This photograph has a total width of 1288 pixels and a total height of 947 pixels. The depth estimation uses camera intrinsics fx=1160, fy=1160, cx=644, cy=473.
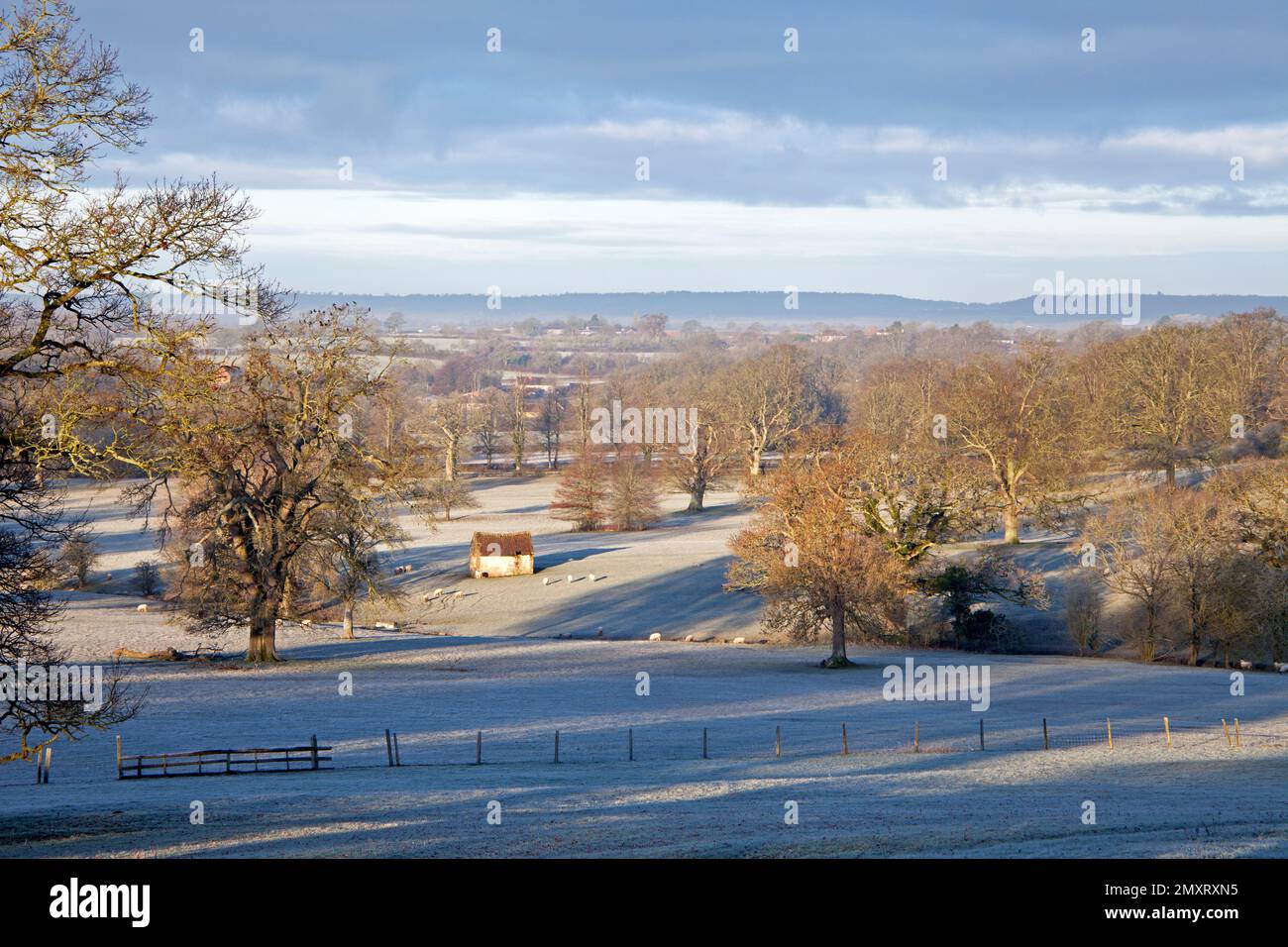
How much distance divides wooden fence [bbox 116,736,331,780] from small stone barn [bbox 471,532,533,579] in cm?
4472

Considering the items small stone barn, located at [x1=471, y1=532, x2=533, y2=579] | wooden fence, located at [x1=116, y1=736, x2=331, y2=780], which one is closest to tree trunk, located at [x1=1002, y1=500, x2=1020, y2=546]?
small stone barn, located at [x1=471, y1=532, x2=533, y2=579]

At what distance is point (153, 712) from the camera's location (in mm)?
31219

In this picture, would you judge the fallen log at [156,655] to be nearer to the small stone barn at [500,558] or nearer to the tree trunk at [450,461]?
Result: the small stone barn at [500,558]

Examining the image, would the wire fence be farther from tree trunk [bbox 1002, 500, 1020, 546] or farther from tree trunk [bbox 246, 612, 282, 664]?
tree trunk [bbox 1002, 500, 1020, 546]

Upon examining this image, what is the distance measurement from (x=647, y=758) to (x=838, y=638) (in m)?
19.2

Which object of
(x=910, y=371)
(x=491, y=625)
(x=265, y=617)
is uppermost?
(x=910, y=371)

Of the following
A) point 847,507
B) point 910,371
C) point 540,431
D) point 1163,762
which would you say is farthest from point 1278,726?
point 540,431

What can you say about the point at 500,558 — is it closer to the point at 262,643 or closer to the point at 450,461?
the point at 262,643

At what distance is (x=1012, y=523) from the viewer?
7094 cm

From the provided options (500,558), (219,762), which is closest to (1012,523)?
(500,558)

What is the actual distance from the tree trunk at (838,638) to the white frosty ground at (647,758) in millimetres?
1021
